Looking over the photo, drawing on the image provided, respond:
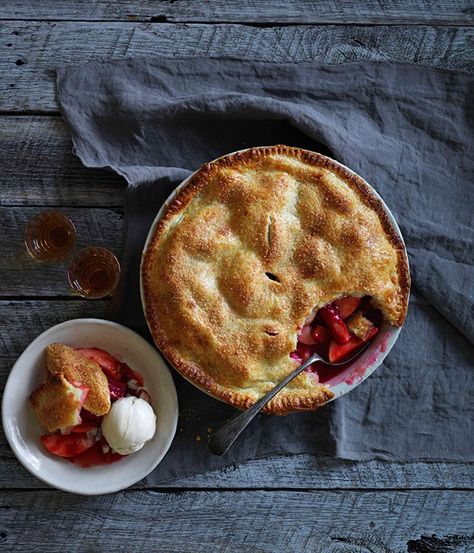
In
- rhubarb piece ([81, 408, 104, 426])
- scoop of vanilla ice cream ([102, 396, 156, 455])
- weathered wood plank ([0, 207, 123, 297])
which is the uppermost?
weathered wood plank ([0, 207, 123, 297])

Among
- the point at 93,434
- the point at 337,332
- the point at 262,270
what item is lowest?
the point at 93,434

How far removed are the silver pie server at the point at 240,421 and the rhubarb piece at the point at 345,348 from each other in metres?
0.04

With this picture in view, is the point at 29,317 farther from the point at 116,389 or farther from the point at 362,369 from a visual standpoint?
the point at 362,369

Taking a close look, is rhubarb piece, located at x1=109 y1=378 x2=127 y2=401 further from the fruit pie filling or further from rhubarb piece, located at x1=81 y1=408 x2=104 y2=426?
the fruit pie filling

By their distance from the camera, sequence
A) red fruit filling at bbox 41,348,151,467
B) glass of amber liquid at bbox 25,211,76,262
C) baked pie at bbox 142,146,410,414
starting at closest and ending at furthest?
baked pie at bbox 142,146,410,414 < red fruit filling at bbox 41,348,151,467 < glass of amber liquid at bbox 25,211,76,262

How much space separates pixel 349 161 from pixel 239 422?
94cm

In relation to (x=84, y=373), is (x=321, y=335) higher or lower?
higher

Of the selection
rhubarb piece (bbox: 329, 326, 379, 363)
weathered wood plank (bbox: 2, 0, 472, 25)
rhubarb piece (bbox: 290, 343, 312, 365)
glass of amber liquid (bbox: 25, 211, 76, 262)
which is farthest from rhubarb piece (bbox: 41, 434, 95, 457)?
weathered wood plank (bbox: 2, 0, 472, 25)

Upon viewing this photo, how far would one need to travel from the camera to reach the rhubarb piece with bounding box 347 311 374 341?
7.40 feet

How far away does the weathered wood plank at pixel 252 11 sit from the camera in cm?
248

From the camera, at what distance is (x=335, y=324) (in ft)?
7.36

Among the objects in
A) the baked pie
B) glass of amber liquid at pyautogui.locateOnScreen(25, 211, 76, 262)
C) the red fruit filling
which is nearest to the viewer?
the baked pie

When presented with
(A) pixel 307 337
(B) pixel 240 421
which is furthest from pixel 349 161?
(B) pixel 240 421

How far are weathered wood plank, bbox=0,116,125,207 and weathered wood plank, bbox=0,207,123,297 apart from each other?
0.04 metres
